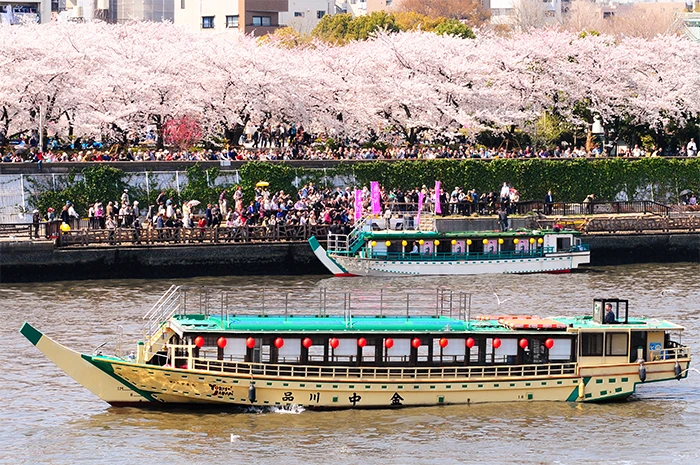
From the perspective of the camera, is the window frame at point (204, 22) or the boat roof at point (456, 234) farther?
the window frame at point (204, 22)

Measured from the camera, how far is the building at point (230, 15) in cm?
14962

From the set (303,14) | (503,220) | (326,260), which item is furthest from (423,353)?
(303,14)

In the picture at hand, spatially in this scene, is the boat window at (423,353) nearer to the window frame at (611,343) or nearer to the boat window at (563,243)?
the window frame at (611,343)

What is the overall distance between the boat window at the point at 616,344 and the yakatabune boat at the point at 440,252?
27.9m

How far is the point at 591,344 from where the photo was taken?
43156 millimetres

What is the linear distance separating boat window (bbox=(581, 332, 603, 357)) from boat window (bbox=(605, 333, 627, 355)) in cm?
21

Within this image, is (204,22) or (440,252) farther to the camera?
(204,22)

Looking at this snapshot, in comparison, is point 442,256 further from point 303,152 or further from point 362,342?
point 362,342

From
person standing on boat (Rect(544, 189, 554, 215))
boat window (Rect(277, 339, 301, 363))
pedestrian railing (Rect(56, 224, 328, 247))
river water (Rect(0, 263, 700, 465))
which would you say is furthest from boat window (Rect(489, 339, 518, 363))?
person standing on boat (Rect(544, 189, 554, 215))

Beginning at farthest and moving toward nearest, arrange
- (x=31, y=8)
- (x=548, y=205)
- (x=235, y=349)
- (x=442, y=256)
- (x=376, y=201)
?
(x=31, y=8)
(x=548, y=205)
(x=376, y=201)
(x=442, y=256)
(x=235, y=349)

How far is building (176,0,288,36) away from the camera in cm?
14962

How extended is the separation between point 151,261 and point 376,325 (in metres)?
28.7

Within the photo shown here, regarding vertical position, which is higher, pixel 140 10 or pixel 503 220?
pixel 140 10

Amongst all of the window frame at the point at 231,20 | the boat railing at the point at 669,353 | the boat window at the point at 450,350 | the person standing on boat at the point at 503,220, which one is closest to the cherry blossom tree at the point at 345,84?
the person standing on boat at the point at 503,220
